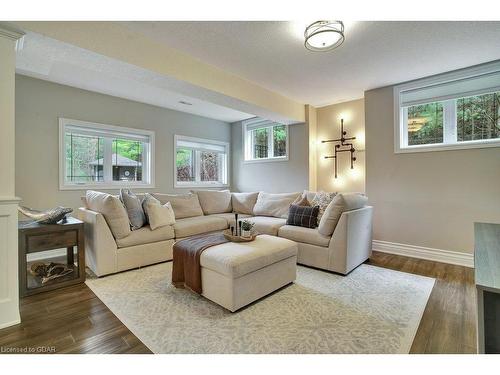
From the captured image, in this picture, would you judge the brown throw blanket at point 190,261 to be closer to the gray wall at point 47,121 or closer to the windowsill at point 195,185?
the gray wall at point 47,121

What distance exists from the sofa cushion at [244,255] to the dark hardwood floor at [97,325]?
29.1 inches

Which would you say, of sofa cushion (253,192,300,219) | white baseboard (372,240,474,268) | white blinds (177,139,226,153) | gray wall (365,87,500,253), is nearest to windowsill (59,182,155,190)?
white blinds (177,139,226,153)

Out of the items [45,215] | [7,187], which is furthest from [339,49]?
[45,215]

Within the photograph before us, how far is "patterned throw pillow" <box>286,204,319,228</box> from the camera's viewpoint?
3270 mm

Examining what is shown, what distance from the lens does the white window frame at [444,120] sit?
307 cm

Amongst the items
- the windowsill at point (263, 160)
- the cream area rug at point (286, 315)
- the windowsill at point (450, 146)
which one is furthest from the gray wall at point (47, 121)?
the windowsill at point (450, 146)

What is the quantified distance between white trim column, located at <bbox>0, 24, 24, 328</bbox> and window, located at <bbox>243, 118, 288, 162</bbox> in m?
4.13

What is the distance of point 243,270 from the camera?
Result: 2.03 m

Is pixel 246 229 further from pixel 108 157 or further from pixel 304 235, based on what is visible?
pixel 108 157

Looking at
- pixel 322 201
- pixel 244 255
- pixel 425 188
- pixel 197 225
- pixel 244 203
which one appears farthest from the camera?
pixel 244 203

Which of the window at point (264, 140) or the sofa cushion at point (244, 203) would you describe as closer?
the sofa cushion at point (244, 203)

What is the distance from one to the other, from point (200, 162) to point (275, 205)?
7.69ft

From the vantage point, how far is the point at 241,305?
204 centimetres

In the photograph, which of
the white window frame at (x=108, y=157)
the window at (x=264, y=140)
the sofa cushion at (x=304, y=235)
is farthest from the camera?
the window at (x=264, y=140)
